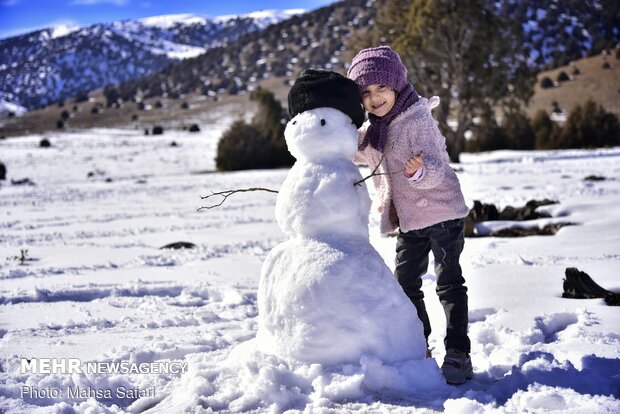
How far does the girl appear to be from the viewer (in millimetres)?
2531

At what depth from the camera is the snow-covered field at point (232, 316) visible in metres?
2.08

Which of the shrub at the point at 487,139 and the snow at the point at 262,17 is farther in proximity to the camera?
the snow at the point at 262,17

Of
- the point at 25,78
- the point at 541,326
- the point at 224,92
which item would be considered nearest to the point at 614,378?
the point at 541,326

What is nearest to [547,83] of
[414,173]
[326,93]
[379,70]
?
[379,70]

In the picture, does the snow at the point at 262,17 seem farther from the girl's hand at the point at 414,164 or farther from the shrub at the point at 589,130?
the girl's hand at the point at 414,164

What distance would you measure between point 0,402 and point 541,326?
246 centimetres

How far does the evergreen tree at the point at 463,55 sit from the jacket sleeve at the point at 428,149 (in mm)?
12596

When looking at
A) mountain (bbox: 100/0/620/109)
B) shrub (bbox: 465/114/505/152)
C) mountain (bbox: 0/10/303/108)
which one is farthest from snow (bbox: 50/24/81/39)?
shrub (bbox: 465/114/505/152)

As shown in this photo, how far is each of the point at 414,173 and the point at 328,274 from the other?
0.60 meters

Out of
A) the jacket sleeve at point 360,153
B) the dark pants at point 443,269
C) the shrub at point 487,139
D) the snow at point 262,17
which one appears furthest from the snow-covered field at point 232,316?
the snow at point 262,17

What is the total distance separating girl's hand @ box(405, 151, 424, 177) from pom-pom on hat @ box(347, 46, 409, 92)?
37cm

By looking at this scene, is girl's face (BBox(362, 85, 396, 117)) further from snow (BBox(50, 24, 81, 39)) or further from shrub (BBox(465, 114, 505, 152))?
snow (BBox(50, 24, 81, 39))

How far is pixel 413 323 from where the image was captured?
2.27 meters

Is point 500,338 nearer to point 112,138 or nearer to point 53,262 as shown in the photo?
point 53,262
